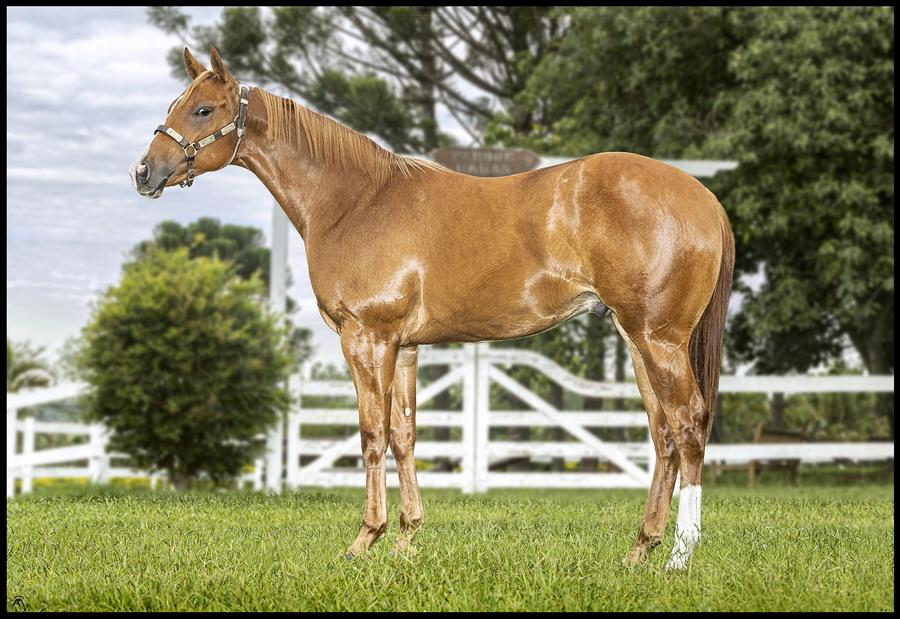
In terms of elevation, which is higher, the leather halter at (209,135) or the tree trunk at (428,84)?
the tree trunk at (428,84)

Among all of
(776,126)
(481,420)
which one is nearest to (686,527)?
(481,420)

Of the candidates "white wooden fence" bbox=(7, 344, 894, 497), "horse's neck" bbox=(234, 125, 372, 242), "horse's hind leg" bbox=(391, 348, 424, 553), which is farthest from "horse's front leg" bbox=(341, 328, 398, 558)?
"white wooden fence" bbox=(7, 344, 894, 497)

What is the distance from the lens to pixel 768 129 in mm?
12703

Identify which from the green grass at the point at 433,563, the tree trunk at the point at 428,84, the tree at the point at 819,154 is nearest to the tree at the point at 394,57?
the tree trunk at the point at 428,84

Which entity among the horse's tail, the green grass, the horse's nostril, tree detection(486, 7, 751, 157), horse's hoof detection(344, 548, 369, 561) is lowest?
the green grass

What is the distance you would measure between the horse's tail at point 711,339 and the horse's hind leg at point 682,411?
210mm

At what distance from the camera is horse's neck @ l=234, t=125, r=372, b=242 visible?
488 cm

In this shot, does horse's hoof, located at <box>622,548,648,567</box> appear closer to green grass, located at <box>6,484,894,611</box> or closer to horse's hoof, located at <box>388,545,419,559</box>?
green grass, located at <box>6,484,894,611</box>

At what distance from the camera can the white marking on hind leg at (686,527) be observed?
4.30 m

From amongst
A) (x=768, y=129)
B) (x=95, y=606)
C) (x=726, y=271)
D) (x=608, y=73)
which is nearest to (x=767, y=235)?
(x=768, y=129)

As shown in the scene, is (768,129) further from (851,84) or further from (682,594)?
(682,594)

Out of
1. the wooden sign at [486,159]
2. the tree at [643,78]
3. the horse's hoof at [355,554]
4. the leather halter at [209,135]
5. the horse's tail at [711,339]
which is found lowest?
the horse's hoof at [355,554]

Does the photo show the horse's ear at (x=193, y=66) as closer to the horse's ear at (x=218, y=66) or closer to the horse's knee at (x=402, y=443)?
the horse's ear at (x=218, y=66)

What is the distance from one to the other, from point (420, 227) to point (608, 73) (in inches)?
453
